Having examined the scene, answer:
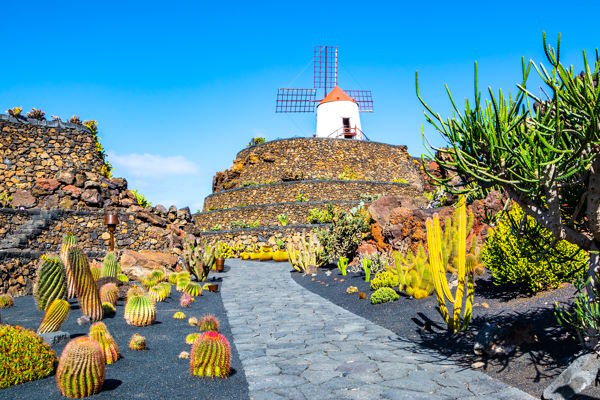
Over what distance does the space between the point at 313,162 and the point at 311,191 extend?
400 centimetres

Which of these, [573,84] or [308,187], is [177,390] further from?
[308,187]

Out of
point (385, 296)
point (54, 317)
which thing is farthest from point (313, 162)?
point (54, 317)

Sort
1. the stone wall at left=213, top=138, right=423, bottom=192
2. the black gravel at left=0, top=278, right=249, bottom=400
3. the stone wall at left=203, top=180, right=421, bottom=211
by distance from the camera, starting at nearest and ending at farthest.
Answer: the black gravel at left=0, top=278, right=249, bottom=400 < the stone wall at left=203, top=180, right=421, bottom=211 < the stone wall at left=213, top=138, right=423, bottom=192

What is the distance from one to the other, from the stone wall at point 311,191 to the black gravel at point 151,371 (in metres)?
23.2

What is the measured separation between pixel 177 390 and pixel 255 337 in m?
2.92

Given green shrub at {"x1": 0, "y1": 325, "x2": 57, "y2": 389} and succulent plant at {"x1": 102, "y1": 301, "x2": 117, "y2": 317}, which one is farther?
succulent plant at {"x1": 102, "y1": 301, "x2": 117, "y2": 317}

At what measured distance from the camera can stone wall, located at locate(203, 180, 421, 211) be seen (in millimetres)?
31844

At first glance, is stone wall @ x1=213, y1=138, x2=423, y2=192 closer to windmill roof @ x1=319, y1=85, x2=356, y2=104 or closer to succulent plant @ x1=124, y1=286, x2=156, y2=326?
windmill roof @ x1=319, y1=85, x2=356, y2=104

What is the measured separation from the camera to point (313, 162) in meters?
35.1

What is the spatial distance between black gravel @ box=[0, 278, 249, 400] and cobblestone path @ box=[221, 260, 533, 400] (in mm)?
382

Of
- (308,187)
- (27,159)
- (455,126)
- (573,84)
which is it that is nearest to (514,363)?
(455,126)

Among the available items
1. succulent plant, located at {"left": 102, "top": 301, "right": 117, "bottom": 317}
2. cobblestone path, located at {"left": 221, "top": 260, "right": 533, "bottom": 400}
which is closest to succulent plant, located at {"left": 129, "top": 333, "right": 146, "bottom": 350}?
cobblestone path, located at {"left": 221, "top": 260, "right": 533, "bottom": 400}

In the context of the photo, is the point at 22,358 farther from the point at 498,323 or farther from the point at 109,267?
the point at 109,267

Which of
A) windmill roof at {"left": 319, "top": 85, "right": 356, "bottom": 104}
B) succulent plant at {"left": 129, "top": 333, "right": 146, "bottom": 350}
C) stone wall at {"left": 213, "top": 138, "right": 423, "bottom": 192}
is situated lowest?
succulent plant at {"left": 129, "top": 333, "right": 146, "bottom": 350}
